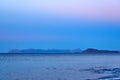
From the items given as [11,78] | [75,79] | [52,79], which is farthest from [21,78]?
[75,79]

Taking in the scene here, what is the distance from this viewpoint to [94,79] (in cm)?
4425

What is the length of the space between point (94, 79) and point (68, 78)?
5.07 metres

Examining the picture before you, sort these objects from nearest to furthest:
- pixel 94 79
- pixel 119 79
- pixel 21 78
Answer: pixel 119 79 < pixel 94 79 < pixel 21 78

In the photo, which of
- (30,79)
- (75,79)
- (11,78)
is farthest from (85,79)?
(11,78)

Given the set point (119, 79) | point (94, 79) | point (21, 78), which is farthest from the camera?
point (21, 78)

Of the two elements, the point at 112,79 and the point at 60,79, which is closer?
the point at 112,79

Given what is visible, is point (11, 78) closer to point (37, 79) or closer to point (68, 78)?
point (37, 79)

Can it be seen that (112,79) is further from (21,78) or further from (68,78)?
(21,78)

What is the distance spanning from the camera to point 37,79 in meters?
46.5

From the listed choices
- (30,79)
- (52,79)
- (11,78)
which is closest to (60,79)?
(52,79)

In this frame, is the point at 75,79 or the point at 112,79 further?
the point at 75,79

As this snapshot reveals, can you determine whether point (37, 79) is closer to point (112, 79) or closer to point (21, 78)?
point (21, 78)

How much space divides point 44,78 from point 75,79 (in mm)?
4784

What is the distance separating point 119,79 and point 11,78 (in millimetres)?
16235
